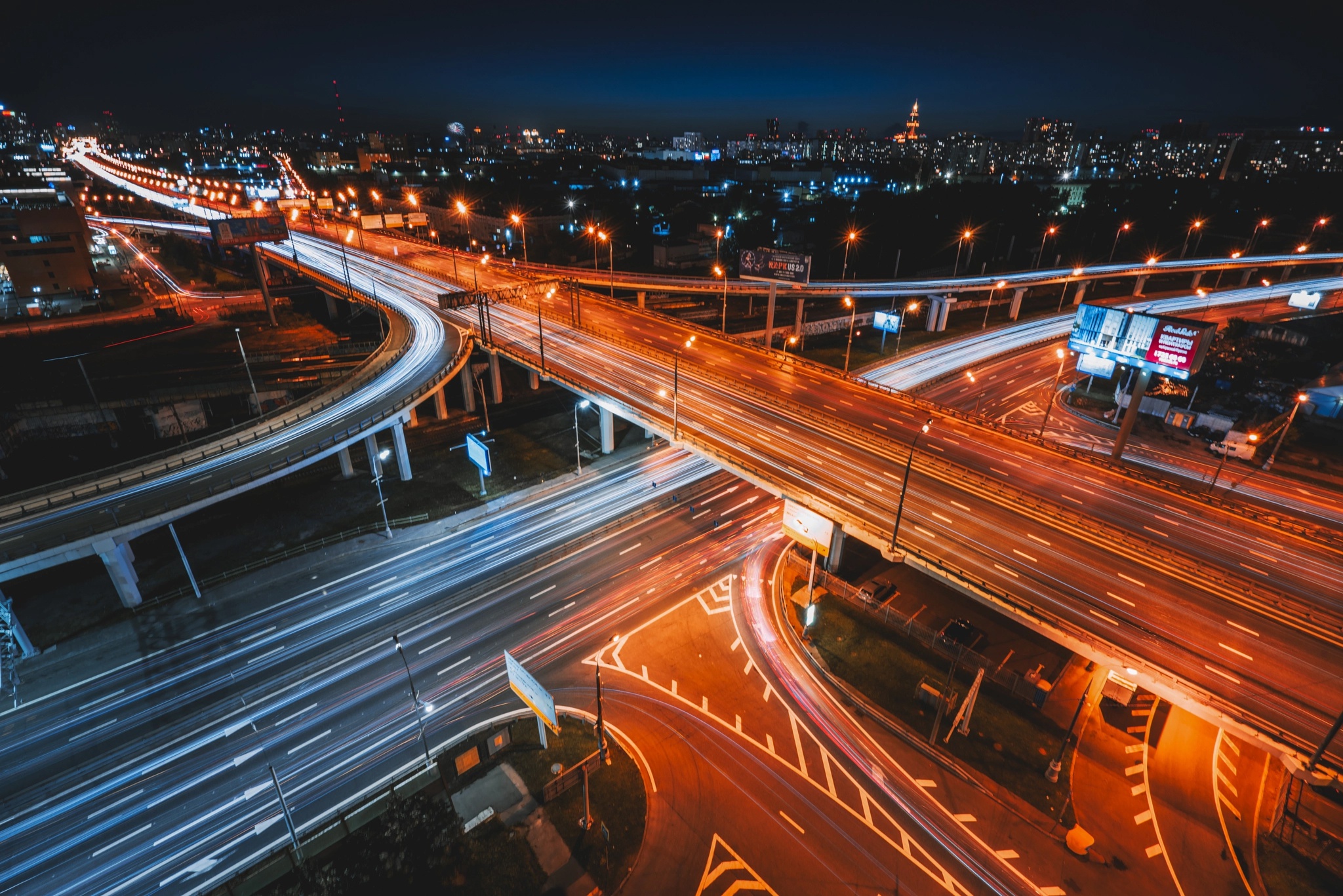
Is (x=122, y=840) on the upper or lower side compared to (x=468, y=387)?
lower

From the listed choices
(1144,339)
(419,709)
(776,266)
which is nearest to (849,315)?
(776,266)

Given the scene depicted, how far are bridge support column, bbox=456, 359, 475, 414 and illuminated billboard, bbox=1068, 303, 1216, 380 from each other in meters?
56.0

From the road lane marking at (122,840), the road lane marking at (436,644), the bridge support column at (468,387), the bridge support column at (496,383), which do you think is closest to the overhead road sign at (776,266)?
the bridge support column at (496,383)

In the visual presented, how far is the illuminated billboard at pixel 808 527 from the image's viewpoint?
31.1 metres

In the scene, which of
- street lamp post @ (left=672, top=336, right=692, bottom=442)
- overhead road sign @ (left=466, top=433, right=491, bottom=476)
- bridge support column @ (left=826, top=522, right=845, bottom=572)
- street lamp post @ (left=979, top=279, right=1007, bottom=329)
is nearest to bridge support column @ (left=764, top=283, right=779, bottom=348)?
street lamp post @ (left=672, top=336, right=692, bottom=442)

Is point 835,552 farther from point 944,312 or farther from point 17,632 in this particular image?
point 944,312

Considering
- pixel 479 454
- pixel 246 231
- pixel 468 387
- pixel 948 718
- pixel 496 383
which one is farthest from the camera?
pixel 246 231

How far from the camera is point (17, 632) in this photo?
29156 millimetres

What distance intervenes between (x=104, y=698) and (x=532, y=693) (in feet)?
75.3

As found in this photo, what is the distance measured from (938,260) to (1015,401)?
244 feet

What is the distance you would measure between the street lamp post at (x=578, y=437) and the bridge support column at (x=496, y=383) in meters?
8.64

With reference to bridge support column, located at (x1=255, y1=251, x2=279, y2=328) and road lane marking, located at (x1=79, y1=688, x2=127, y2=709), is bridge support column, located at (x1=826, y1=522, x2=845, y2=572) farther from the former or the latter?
bridge support column, located at (x1=255, y1=251, x2=279, y2=328)

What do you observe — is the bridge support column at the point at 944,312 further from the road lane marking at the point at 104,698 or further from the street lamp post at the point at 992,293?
the road lane marking at the point at 104,698

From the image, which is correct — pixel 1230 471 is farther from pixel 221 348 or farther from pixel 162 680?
pixel 221 348
